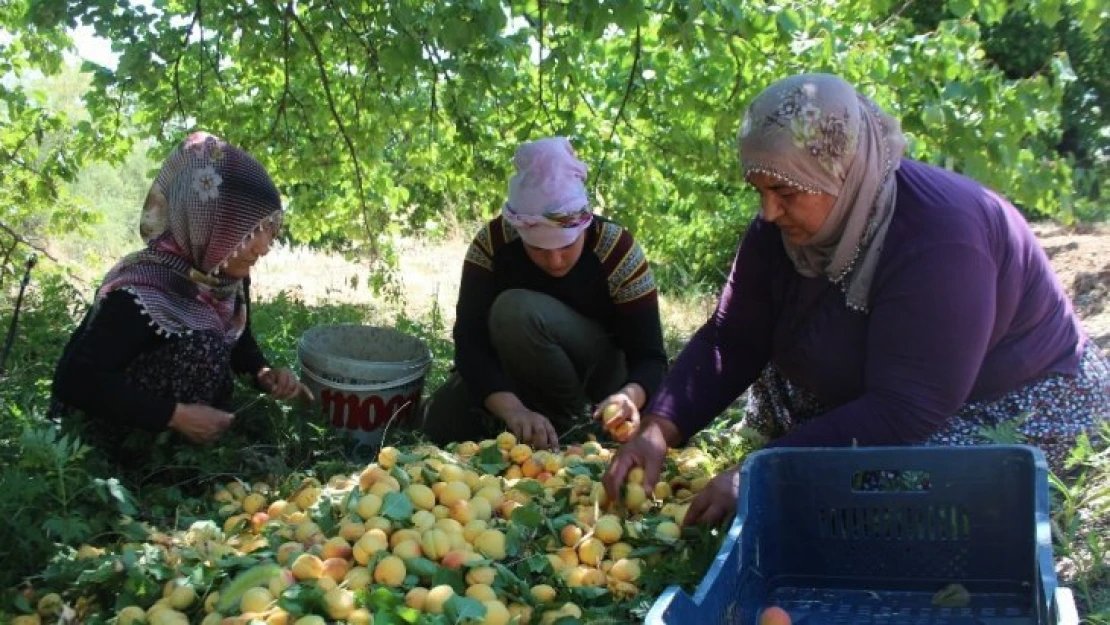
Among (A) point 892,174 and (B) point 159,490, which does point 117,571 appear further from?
(A) point 892,174

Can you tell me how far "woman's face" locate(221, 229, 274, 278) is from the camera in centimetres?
288

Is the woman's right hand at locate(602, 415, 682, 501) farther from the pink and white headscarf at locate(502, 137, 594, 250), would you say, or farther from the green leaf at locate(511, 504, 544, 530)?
the pink and white headscarf at locate(502, 137, 594, 250)

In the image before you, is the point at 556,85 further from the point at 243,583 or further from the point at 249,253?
the point at 243,583

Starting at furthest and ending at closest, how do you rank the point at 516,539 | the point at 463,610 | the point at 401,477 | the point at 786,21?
the point at 786,21 < the point at 401,477 < the point at 516,539 < the point at 463,610

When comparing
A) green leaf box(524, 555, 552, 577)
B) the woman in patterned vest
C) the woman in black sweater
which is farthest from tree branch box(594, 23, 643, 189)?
green leaf box(524, 555, 552, 577)

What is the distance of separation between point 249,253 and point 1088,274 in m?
4.70

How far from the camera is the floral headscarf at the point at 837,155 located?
2.12 metres

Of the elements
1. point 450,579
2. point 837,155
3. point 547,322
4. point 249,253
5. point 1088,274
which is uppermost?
point 837,155

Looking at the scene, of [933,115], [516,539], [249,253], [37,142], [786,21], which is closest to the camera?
[516,539]

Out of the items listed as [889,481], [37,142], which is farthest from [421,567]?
[37,142]

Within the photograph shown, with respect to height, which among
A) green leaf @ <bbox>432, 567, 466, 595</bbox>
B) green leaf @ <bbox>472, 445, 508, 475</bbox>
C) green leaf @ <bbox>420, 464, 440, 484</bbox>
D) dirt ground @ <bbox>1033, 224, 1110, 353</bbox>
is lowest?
Result: dirt ground @ <bbox>1033, 224, 1110, 353</bbox>

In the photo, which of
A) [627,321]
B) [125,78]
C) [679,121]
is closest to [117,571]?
[627,321]

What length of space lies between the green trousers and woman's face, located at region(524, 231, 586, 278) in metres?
0.10

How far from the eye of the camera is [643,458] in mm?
2387
